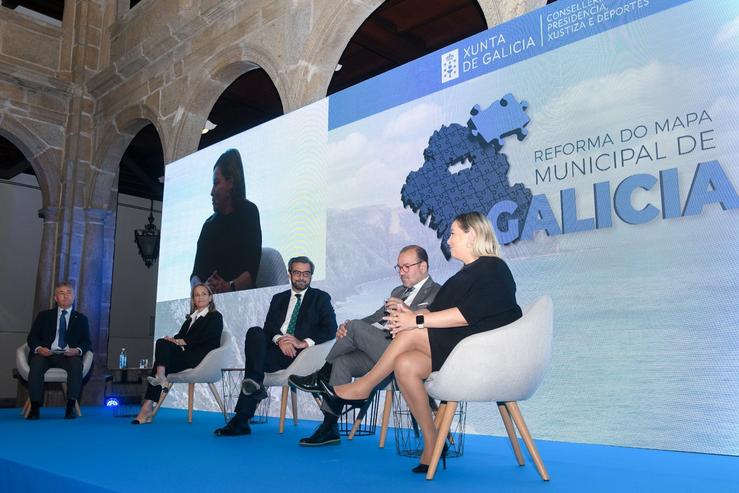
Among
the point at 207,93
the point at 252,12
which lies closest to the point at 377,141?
the point at 252,12

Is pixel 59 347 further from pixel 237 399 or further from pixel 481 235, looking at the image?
pixel 481 235

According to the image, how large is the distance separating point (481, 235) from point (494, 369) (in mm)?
560

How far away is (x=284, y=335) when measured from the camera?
4.08m

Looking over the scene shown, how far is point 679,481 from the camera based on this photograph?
2.33 m

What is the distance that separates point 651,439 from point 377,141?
276 centimetres

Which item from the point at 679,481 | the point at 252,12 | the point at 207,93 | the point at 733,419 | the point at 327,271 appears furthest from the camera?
the point at 207,93

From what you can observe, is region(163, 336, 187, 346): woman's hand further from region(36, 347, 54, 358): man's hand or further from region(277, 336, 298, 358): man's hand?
region(36, 347, 54, 358): man's hand

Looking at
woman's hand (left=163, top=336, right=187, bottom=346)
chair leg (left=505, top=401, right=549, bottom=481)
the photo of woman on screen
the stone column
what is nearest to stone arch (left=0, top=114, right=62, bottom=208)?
the stone column

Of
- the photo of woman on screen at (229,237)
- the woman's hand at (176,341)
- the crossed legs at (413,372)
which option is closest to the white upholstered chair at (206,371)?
the woman's hand at (176,341)

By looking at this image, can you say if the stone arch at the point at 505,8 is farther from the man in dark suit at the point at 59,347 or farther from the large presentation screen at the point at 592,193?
the man in dark suit at the point at 59,347

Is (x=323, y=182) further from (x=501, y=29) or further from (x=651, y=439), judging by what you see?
(x=651, y=439)

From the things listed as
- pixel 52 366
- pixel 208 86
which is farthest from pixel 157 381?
pixel 208 86

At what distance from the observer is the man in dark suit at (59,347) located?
536 cm

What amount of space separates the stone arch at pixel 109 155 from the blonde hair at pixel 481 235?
6.81m
